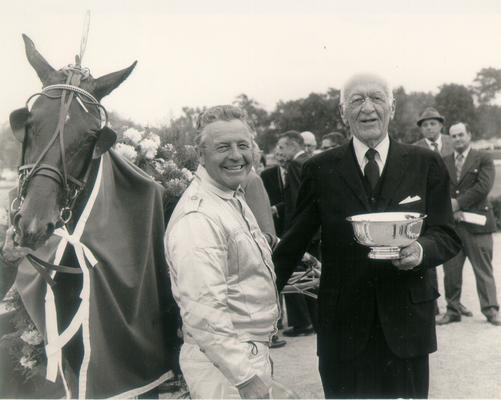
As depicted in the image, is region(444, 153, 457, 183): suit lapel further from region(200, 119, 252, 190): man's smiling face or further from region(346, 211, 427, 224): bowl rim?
region(200, 119, 252, 190): man's smiling face

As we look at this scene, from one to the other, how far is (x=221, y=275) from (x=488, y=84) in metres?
6.15

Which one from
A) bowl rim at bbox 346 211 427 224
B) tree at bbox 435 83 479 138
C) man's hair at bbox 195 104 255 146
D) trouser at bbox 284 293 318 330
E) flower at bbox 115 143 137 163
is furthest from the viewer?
tree at bbox 435 83 479 138

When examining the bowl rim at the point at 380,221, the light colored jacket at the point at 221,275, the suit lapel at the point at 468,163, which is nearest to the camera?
the light colored jacket at the point at 221,275

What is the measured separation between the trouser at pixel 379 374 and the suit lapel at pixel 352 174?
625 millimetres

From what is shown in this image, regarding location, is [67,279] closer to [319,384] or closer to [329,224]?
[329,224]

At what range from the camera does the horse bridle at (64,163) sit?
2.41 metres

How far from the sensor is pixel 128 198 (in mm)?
2914

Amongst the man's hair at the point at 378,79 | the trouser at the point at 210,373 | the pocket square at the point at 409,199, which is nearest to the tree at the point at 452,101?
the man's hair at the point at 378,79

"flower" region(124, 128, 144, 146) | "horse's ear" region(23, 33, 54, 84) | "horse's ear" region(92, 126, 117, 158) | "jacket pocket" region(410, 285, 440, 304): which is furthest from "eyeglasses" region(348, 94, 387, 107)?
"flower" region(124, 128, 144, 146)

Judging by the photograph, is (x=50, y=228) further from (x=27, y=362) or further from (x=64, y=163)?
(x=27, y=362)

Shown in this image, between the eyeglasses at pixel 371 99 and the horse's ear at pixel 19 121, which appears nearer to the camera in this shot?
the horse's ear at pixel 19 121

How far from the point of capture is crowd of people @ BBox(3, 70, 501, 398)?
7.47ft

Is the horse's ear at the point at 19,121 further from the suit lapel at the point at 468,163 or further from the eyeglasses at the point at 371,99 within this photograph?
the suit lapel at the point at 468,163

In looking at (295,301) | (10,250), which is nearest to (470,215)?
(295,301)
